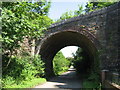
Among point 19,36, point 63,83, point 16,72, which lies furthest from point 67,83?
point 19,36

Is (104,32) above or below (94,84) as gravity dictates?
above

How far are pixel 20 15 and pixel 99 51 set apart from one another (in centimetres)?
500

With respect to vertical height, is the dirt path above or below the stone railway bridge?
below

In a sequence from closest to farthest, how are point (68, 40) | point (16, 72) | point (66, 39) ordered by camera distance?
1. point (16, 72)
2. point (66, 39)
3. point (68, 40)

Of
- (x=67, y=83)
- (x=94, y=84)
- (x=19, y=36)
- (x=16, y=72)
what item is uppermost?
(x=19, y=36)

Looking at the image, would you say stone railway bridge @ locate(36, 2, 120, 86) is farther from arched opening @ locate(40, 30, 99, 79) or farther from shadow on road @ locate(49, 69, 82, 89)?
shadow on road @ locate(49, 69, 82, 89)

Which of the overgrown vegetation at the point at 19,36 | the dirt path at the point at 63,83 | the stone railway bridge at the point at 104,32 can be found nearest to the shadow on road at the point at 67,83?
the dirt path at the point at 63,83

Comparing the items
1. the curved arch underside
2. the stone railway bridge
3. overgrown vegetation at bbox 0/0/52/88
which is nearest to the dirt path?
overgrown vegetation at bbox 0/0/52/88

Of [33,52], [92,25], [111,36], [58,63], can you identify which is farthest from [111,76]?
[58,63]

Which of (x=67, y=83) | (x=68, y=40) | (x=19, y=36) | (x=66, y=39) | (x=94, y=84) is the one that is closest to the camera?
(x=19, y=36)

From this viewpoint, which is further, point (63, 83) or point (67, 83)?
point (67, 83)

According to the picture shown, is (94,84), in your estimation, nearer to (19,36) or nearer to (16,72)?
(16,72)

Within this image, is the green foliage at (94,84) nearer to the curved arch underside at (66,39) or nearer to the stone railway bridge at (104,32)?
the stone railway bridge at (104,32)

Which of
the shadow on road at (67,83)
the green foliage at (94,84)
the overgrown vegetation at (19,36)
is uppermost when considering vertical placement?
the overgrown vegetation at (19,36)
